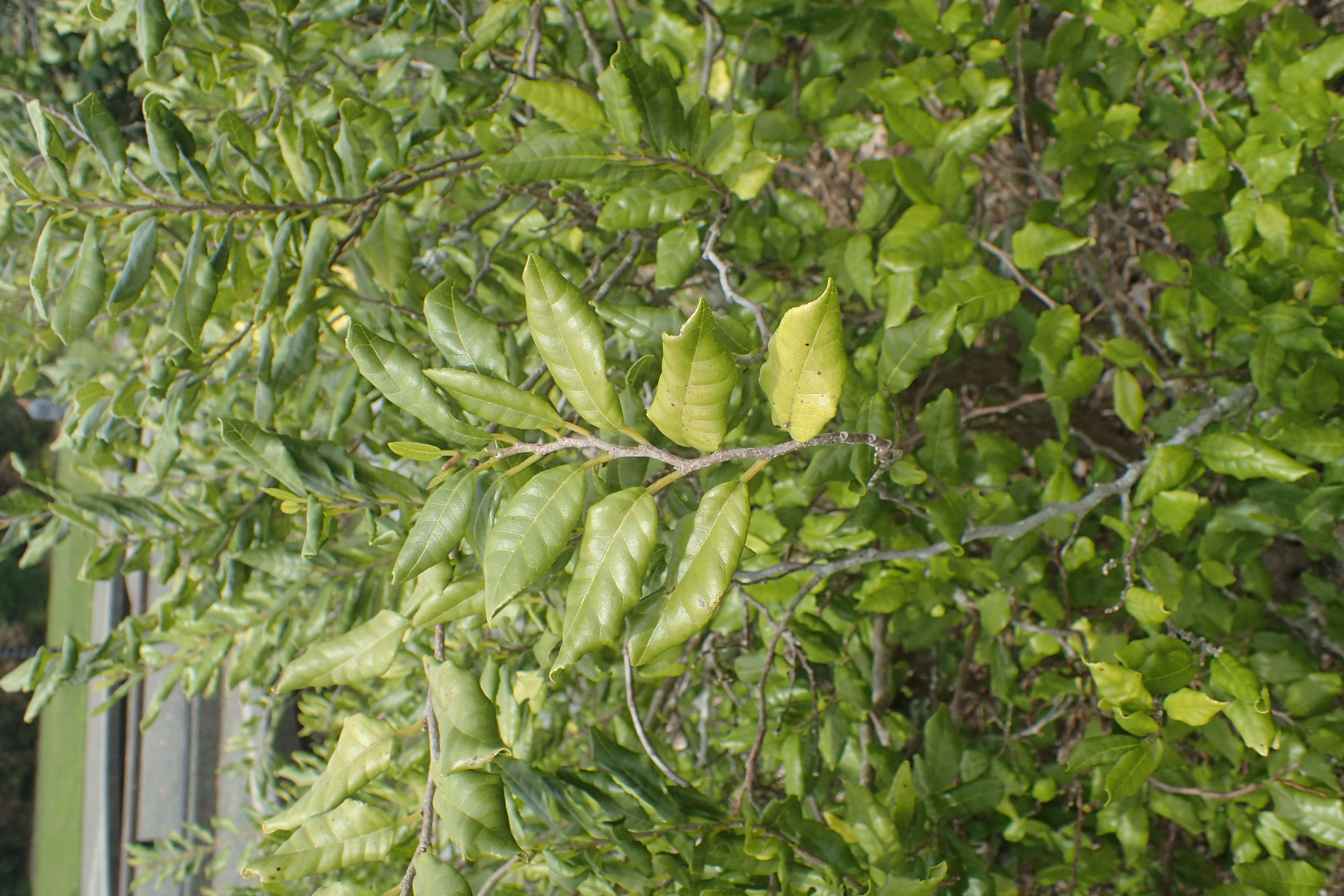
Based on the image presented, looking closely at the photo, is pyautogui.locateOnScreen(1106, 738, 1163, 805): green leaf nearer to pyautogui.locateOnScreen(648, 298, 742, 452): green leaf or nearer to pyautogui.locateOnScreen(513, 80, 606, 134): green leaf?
pyautogui.locateOnScreen(648, 298, 742, 452): green leaf

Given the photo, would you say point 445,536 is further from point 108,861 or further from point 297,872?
point 108,861

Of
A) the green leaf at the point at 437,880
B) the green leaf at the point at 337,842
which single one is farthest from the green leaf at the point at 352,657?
the green leaf at the point at 437,880

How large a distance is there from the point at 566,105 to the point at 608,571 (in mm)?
956

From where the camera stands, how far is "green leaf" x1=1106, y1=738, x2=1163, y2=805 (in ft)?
3.91

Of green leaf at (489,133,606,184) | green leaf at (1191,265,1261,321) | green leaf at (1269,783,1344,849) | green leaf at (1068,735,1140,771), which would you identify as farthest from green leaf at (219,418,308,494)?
green leaf at (1269,783,1344,849)

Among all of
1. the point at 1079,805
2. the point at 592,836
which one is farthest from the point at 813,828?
the point at 1079,805

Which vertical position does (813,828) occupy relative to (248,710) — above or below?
below

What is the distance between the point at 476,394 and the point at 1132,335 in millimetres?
2404

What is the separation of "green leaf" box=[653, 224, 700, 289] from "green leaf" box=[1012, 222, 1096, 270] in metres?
0.65

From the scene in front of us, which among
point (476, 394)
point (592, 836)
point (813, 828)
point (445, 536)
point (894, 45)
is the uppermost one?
point (894, 45)

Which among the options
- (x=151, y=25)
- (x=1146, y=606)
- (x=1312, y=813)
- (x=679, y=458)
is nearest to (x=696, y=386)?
(x=679, y=458)

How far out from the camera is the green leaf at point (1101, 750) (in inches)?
48.4

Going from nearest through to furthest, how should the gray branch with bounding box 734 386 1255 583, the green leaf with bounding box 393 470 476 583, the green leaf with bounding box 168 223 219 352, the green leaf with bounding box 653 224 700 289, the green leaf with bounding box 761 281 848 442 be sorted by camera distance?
the green leaf with bounding box 761 281 848 442 < the green leaf with bounding box 393 470 476 583 < the green leaf with bounding box 168 223 219 352 < the gray branch with bounding box 734 386 1255 583 < the green leaf with bounding box 653 224 700 289

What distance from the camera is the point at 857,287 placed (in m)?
1.70
